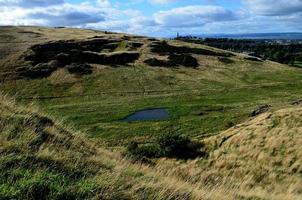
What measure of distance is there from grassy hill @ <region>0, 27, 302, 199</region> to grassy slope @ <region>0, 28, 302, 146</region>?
0.23 meters

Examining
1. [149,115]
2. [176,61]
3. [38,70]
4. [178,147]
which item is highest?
[178,147]

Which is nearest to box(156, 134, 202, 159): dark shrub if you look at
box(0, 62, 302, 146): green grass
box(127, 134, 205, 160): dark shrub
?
box(127, 134, 205, 160): dark shrub

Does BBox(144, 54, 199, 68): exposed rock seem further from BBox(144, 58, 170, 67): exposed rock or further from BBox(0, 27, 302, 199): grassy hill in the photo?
BBox(0, 27, 302, 199): grassy hill

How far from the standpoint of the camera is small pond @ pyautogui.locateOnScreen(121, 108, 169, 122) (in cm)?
6894

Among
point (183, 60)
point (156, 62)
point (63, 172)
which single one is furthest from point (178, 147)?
point (183, 60)

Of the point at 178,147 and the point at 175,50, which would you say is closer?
the point at 178,147

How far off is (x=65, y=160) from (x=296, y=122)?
3002 cm

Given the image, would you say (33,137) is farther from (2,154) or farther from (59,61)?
(59,61)

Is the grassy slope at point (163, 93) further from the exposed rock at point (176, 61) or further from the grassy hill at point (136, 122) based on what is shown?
the exposed rock at point (176, 61)

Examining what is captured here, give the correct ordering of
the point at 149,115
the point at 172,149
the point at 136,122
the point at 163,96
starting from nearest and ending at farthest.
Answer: the point at 172,149 → the point at 136,122 → the point at 149,115 → the point at 163,96

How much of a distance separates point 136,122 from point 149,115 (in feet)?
22.8

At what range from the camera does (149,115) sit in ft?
237

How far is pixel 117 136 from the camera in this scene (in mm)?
57375

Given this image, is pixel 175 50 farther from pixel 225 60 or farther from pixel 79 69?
pixel 79 69
